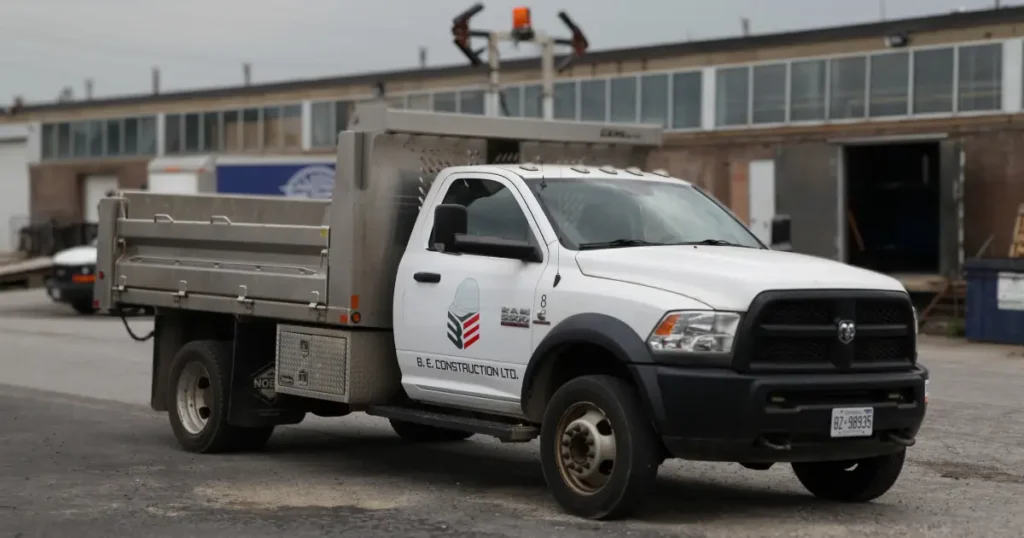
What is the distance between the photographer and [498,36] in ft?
94.2

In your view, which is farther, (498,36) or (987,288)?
(498,36)

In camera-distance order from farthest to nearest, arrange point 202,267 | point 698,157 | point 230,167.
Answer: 1. point 698,157
2. point 230,167
3. point 202,267

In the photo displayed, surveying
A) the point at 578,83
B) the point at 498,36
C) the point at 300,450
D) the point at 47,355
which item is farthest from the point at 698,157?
the point at 300,450

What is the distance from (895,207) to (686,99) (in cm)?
577

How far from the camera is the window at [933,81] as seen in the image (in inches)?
1266

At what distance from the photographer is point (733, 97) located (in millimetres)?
36719

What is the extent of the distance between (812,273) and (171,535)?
12.0 ft

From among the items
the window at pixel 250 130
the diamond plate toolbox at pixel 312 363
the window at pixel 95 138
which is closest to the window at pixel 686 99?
the window at pixel 250 130

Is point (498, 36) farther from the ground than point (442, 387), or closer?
farther from the ground

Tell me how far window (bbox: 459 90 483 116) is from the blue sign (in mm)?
9889

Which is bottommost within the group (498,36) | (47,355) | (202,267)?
(47,355)

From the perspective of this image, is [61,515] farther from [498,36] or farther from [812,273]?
[498,36]

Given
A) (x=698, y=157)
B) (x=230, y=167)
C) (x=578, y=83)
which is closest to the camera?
(x=230, y=167)

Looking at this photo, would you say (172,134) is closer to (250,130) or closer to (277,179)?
(250,130)
